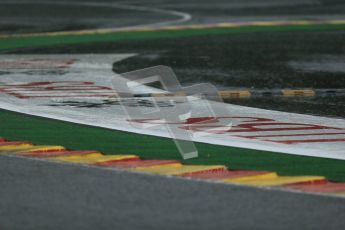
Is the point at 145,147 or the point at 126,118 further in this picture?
the point at 126,118

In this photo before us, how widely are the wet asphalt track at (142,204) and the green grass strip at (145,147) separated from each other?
0.97 m

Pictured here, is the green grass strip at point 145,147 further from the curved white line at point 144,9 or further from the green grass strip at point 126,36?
the curved white line at point 144,9

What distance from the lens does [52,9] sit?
101 feet

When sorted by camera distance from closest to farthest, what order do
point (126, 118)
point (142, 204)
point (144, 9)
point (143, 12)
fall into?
point (142, 204) < point (126, 118) < point (143, 12) < point (144, 9)

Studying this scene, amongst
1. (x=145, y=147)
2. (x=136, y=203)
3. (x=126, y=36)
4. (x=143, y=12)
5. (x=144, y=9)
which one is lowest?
(x=144, y=9)

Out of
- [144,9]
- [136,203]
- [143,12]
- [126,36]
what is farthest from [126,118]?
[144,9]

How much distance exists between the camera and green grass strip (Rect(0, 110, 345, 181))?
9.46 m

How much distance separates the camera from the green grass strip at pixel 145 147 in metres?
9.46

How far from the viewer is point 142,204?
7.87 m

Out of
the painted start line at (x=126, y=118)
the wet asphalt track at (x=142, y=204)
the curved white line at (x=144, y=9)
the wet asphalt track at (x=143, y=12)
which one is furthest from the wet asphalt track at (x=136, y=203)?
the curved white line at (x=144, y=9)

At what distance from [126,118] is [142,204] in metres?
4.13

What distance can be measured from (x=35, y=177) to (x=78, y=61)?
30.1 feet

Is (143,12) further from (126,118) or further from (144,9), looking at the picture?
(126,118)

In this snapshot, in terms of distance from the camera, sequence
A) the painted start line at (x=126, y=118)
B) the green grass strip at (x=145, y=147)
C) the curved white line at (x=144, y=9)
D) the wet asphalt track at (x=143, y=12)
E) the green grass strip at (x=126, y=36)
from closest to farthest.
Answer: the green grass strip at (x=145, y=147) < the painted start line at (x=126, y=118) < the green grass strip at (x=126, y=36) < the curved white line at (x=144, y=9) < the wet asphalt track at (x=143, y=12)
